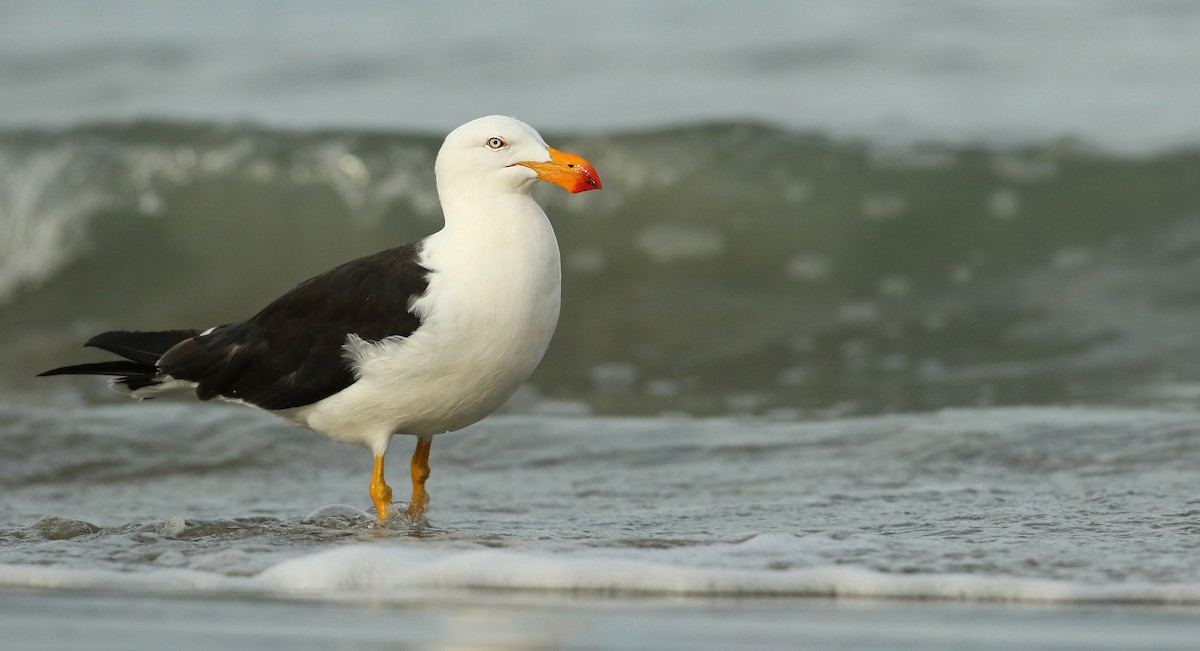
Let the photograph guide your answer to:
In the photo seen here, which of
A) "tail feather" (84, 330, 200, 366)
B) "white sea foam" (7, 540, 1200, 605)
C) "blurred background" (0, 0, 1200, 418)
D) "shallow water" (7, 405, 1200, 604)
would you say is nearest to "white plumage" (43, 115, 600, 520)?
"tail feather" (84, 330, 200, 366)

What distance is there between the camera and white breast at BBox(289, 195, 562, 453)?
15.8ft

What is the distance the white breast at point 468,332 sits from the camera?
4828mm

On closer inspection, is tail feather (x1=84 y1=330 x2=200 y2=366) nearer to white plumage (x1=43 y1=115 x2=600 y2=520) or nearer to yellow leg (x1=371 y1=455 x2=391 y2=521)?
white plumage (x1=43 y1=115 x2=600 y2=520)

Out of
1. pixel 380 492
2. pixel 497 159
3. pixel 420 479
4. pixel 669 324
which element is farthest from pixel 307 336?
pixel 669 324

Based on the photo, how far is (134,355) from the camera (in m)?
5.56

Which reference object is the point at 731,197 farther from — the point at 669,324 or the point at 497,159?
the point at 497,159

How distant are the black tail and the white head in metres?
1.29

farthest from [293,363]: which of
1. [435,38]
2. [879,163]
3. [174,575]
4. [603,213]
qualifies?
[435,38]

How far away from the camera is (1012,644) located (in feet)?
10.6

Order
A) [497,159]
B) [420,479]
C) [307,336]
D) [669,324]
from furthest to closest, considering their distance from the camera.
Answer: [669,324]
[420,479]
[307,336]
[497,159]

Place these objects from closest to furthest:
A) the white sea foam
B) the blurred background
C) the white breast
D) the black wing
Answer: the white sea foam → the white breast → the black wing → the blurred background

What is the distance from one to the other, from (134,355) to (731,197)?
6.65 m

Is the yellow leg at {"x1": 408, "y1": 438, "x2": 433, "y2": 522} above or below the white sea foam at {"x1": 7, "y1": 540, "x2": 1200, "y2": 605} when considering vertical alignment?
above

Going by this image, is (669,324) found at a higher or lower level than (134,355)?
higher
